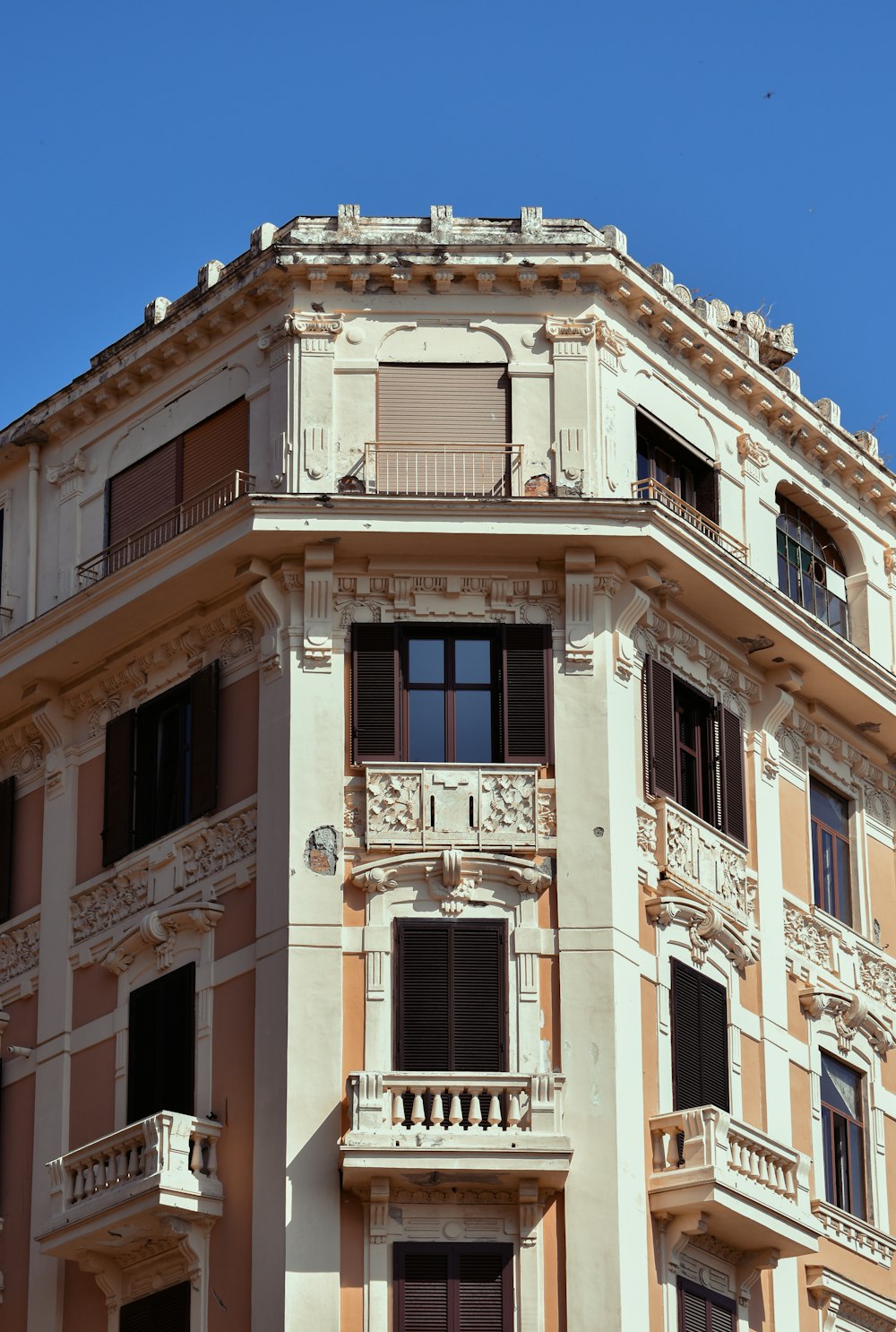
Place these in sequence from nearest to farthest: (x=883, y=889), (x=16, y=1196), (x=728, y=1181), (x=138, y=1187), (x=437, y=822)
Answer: (x=728, y=1181) < (x=138, y=1187) < (x=437, y=822) < (x=16, y=1196) < (x=883, y=889)

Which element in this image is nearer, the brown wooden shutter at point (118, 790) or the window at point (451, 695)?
the window at point (451, 695)

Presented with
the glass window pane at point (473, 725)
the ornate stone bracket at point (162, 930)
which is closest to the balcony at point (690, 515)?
the glass window pane at point (473, 725)

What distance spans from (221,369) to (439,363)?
328cm

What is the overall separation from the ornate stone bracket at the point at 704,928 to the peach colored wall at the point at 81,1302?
28.0ft

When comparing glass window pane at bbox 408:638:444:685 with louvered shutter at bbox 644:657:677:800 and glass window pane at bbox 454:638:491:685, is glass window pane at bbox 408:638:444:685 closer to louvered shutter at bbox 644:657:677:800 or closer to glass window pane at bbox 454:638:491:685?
glass window pane at bbox 454:638:491:685

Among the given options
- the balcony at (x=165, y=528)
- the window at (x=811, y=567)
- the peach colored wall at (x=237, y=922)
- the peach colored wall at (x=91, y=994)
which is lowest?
the peach colored wall at (x=91, y=994)

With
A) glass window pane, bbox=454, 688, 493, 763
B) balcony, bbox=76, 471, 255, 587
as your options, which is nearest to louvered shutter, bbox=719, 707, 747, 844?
glass window pane, bbox=454, 688, 493, 763

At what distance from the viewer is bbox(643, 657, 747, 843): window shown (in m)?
40.0

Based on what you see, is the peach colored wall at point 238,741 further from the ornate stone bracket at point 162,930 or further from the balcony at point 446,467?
the balcony at point 446,467

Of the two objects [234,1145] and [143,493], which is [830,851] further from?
[143,493]

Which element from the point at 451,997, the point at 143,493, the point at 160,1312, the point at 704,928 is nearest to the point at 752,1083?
the point at 704,928

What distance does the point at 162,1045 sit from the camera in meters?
39.1

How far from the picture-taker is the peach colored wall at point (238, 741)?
39469 millimetres

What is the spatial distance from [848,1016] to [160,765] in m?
10.1
